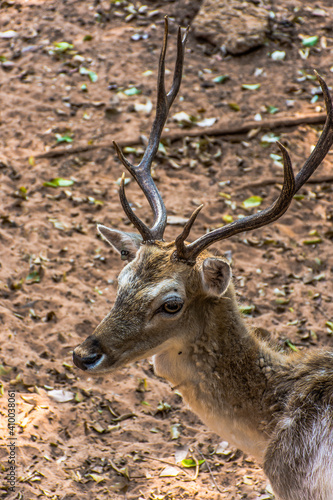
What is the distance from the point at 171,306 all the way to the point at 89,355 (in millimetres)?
645

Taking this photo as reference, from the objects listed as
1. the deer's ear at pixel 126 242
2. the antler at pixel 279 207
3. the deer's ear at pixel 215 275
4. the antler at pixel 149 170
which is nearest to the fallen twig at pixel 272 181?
the antler at pixel 149 170

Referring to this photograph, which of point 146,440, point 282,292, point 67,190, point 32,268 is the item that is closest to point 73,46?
point 67,190

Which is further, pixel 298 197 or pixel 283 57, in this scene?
pixel 283 57

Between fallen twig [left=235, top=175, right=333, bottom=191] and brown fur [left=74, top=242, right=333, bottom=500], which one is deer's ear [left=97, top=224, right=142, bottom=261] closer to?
brown fur [left=74, top=242, right=333, bottom=500]

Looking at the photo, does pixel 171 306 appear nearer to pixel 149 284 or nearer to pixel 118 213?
pixel 149 284

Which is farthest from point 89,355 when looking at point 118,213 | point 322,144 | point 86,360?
point 118,213

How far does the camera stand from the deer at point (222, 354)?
3854 millimetres

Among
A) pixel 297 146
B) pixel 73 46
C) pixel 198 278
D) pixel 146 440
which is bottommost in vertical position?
pixel 146 440

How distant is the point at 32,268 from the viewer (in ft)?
21.9

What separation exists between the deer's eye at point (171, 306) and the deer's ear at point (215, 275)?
23cm

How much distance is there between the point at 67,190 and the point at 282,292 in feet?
10.4

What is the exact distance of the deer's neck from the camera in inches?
162

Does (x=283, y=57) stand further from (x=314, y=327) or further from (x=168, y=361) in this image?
(x=168, y=361)

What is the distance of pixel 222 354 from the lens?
4129mm
